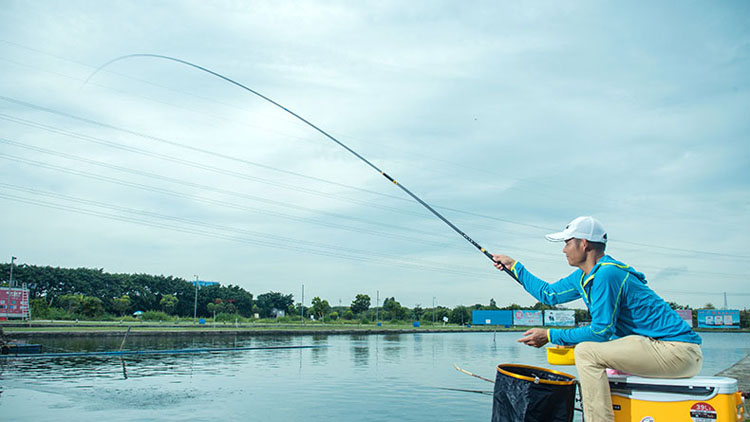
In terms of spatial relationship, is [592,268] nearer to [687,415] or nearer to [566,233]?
[566,233]

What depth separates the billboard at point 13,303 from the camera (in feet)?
194

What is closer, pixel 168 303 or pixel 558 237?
pixel 558 237

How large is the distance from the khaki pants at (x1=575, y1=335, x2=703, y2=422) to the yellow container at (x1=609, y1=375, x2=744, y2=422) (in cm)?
8

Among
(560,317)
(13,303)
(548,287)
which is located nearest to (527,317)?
(560,317)

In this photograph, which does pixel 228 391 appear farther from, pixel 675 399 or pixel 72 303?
pixel 72 303

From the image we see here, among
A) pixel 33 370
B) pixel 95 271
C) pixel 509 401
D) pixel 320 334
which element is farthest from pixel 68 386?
pixel 95 271

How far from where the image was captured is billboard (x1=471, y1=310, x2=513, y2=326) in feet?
379

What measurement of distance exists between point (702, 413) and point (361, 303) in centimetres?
12067

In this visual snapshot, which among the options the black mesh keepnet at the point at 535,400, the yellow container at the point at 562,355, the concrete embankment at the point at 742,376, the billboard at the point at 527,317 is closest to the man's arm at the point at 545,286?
the yellow container at the point at 562,355

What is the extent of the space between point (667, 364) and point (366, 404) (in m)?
9.81

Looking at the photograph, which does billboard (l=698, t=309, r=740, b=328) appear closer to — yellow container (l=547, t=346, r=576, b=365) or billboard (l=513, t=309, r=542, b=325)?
billboard (l=513, t=309, r=542, b=325)

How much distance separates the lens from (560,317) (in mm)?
107125

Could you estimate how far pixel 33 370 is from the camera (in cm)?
1741

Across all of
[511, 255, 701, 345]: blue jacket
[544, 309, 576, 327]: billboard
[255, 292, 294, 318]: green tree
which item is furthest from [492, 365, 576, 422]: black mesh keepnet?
[255, 292, 294, 318]: green tree
